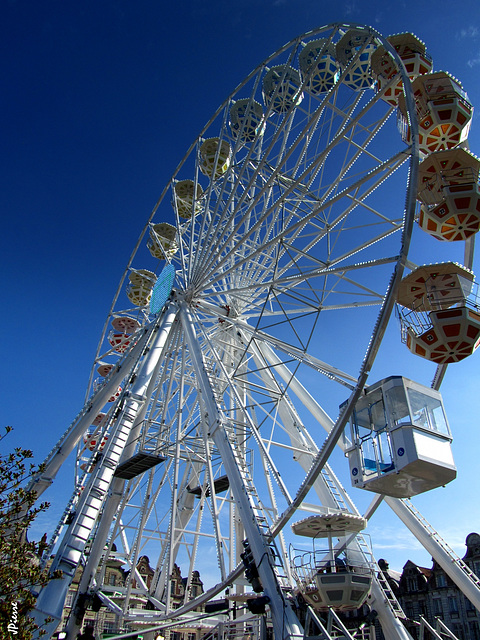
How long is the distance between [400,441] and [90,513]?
20.8ft

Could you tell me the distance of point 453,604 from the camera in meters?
33.9

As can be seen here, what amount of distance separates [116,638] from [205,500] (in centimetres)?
658

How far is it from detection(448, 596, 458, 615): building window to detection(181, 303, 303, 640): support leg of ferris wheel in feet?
100

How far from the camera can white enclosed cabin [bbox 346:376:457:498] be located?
8.95 metres

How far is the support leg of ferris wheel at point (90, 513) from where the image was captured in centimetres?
924

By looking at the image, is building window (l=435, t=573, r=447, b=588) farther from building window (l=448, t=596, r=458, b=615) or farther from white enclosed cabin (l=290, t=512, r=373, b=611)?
white enclosed cabin (l=290, t=512, r=373, b=611)

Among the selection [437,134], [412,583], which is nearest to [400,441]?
[437,134]

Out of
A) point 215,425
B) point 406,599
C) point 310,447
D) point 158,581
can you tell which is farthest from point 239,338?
point 406,599

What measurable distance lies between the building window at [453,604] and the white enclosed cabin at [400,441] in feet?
100

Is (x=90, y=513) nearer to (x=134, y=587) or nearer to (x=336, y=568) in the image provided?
(x=336, y=568)

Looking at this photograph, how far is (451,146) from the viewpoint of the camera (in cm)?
1223

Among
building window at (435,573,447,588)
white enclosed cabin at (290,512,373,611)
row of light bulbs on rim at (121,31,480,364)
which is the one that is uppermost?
row of light bulbs on rim at (121,31,480,364)

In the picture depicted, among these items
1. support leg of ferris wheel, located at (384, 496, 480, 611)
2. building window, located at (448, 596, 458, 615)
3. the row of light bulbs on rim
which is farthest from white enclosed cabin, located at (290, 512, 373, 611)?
building window, located at (448, 596, 458, 615)

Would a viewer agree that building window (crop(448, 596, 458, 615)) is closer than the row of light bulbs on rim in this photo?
No
